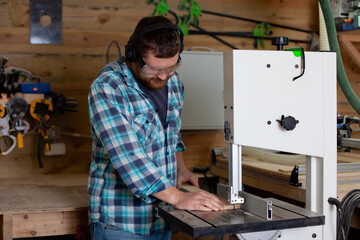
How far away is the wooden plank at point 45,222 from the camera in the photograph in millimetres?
2113

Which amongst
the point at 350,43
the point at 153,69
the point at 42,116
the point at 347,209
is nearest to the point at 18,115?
the point at 42,116

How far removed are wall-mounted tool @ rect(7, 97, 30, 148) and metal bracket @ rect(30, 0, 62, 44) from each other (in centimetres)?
36

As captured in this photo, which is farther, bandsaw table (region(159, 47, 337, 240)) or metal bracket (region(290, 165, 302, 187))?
metal bracket (region(290, 165, 302, 187))

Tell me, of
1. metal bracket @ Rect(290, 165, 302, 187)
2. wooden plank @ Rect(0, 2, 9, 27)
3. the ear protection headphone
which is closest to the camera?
the ear protection headphone

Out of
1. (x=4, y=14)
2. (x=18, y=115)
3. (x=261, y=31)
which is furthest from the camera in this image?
(x=261, y=31)

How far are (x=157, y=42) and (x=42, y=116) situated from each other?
3.73 ft

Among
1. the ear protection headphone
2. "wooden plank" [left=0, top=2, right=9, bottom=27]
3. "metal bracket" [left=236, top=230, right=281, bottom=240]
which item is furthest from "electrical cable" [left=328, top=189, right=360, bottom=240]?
"wooden plank" [left=0, top=2, right=9, bottom=27]

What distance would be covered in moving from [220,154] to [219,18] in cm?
87

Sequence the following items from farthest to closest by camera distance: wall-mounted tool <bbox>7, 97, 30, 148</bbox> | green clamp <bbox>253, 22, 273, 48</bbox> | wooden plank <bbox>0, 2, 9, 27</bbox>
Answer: green clamp <bbox>253, 22, 273, 48</bbox> → wooden plank <bbox>0, 2, 9, 27</bbox> → wall-mounted tool <bbox>7, 97, 30, 148</bbox>

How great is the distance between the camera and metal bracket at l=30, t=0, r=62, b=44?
8.91ft

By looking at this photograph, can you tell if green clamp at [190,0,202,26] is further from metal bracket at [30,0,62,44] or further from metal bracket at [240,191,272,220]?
metal bracket at [240,191,272,220]

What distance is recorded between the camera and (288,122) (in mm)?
1696

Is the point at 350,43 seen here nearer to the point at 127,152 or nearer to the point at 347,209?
the point at 347,209

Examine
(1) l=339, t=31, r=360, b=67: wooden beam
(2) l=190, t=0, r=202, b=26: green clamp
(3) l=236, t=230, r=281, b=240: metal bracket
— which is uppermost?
(2) l=190, t=0, r=202, b=26: green clamp
